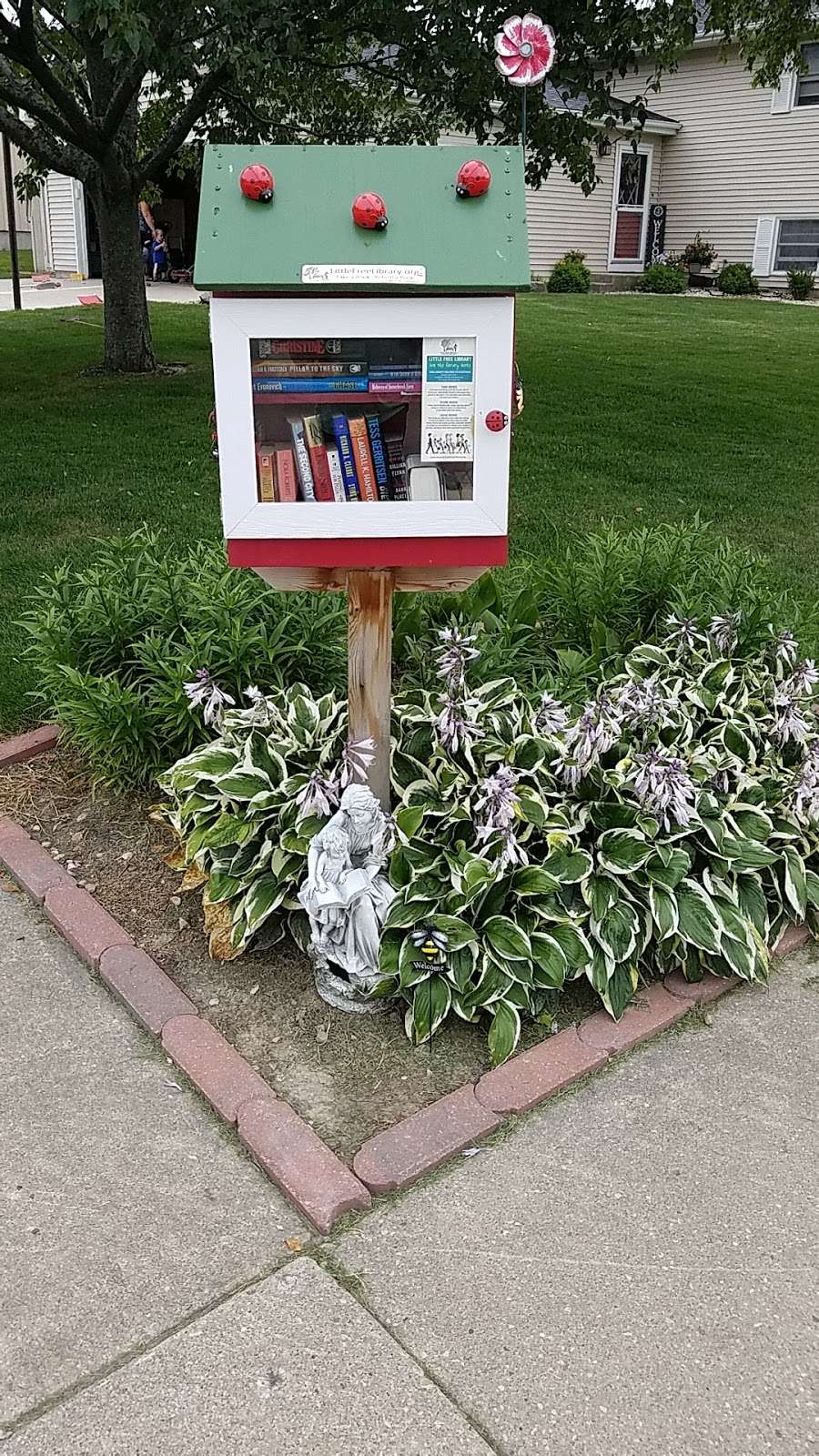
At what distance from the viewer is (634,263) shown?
977 inches

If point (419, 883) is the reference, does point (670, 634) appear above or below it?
above

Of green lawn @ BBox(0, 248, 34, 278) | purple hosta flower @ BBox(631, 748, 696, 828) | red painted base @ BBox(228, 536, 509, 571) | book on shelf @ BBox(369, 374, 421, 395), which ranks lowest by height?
purple hosta flower @ BBox(631, 748, 696, 828)

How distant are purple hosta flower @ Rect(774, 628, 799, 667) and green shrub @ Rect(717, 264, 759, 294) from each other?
20668 millimetres

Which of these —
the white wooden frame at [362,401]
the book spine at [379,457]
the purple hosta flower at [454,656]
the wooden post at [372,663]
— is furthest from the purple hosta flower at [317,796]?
the book spine at [379,457]

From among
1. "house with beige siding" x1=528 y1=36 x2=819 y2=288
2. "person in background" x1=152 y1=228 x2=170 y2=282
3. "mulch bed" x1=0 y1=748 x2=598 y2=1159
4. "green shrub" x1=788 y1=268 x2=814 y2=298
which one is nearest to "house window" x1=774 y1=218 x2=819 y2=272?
"house with beige siding" x1=528 y1=36 x2=819 y2=288

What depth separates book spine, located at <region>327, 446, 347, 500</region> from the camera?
2779mm

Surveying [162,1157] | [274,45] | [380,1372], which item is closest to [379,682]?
[162,1157]

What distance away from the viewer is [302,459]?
2.78 meters

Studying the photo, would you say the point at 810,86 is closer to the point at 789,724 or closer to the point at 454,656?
the point at 789,724

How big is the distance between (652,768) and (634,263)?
24192mm

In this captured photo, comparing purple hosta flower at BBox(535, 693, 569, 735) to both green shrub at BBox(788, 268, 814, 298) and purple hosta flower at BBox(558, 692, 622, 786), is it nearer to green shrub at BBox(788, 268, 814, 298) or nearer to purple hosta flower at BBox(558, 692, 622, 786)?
purple hosta flower at BBox(558, 692, 622, 786)

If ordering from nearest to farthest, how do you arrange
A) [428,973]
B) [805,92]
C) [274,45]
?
[428,973]
[274,45]
[805,92]

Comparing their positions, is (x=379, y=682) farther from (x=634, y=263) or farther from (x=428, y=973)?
(x=634, y=263)

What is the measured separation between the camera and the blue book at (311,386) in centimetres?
272
